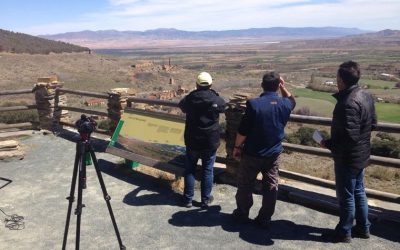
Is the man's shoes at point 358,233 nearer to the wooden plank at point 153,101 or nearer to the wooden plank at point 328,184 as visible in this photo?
the wooden plank at point 328,184

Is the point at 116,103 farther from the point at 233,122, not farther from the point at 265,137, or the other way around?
the point at 265,137

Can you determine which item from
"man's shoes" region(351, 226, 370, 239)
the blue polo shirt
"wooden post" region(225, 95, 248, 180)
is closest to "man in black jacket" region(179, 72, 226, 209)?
"wooden post" region(225, 95, 248, 180)

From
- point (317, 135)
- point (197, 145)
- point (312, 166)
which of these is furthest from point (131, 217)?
point (312, 166)

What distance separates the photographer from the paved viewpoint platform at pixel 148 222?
205 inches

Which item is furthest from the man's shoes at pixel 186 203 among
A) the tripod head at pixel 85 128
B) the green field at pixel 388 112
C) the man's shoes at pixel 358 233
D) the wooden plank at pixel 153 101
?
the green field at pixel 388 112

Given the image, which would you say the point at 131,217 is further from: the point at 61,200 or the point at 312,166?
the point at 312,166

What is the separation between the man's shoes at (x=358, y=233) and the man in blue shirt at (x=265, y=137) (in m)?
1.01

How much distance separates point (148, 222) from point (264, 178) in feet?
5.68

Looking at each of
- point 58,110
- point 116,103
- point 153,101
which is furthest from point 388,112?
point 153,101

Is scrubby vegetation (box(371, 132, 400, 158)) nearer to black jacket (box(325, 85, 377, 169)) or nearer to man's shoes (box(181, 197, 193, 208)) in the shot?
man's shoes (box(181, 197, 193, 208))

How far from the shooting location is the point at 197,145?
237 inches

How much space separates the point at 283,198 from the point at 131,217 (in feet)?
7.58

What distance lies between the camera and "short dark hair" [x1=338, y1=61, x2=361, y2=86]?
15.1 feet

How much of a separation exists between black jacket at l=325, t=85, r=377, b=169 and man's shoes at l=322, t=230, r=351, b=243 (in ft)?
2.88
